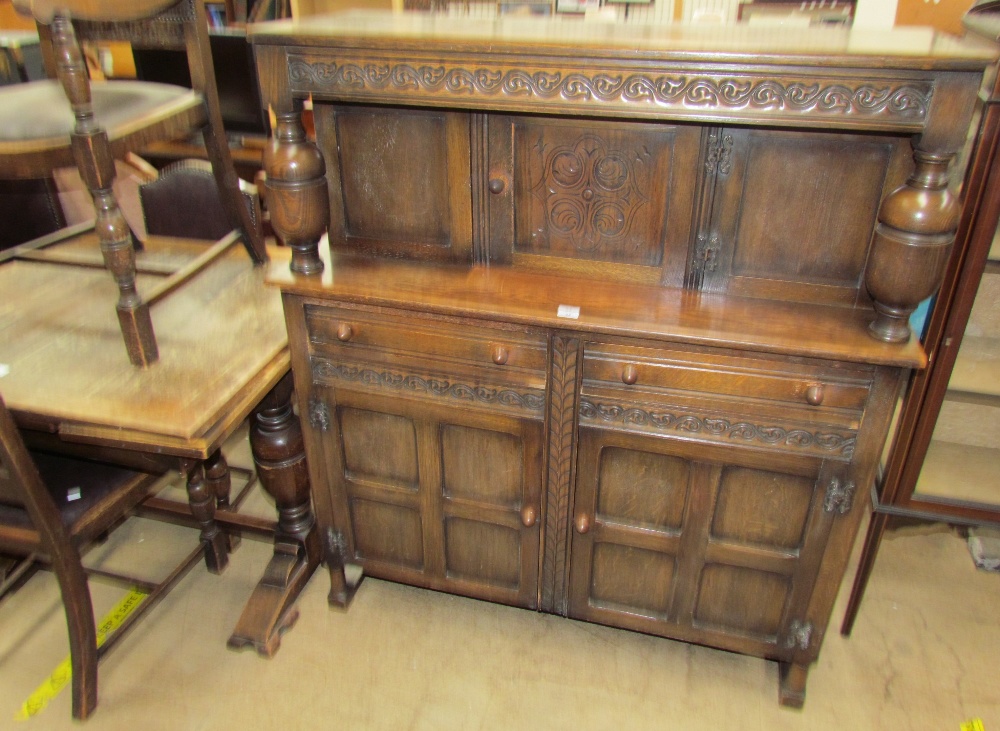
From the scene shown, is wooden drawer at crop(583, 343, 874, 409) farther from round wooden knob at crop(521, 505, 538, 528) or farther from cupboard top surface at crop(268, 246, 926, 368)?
round wooden knob at crop(521, 505, 538, 528)

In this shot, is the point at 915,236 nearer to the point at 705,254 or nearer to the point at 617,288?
the point at 705,254

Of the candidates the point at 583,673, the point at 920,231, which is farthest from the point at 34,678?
the point at 920,231

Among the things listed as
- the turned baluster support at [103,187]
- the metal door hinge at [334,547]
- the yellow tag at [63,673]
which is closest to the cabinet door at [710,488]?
the metal door hinge at [334,547]

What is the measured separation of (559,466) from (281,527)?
87 centimetres

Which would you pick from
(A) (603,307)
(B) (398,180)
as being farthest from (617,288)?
(B) (398,180)

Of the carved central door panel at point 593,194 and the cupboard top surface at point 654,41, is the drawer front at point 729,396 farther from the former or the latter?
the cupboard top surface at point 654,41

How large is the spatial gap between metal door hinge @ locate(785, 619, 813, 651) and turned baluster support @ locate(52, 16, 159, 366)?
160cm

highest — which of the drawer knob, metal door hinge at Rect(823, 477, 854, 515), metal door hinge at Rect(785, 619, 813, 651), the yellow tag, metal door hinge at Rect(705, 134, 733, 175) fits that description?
metal door hinge at Rect(705, 134, 733, 175)

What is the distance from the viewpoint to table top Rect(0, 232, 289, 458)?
4.90 ft

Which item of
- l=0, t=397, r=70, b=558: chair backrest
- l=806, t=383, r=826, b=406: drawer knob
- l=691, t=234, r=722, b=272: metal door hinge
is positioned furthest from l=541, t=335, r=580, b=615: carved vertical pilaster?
l=0, t=397, r=70, b=558: chair backrest

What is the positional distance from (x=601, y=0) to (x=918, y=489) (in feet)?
5.70

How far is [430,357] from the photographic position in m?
1.67

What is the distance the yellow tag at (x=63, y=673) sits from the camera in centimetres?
183

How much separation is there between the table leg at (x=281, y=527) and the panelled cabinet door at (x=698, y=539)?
0.76 m
